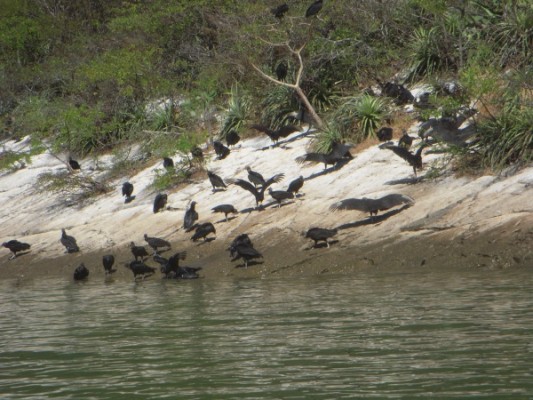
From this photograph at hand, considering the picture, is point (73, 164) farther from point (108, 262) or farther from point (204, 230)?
point (204, 230)

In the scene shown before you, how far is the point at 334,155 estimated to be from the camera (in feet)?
72.2

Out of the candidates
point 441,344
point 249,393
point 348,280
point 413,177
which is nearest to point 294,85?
point 413,177

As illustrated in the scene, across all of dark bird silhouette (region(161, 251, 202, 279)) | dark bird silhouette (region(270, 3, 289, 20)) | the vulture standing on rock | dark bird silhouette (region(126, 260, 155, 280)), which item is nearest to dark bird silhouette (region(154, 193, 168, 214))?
dark bird silhouette (region(126, 260, 155, 280))

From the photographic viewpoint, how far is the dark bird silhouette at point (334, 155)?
21.7 meters

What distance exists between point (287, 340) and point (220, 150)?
14.9 meters

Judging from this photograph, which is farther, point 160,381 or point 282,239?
point 282,239

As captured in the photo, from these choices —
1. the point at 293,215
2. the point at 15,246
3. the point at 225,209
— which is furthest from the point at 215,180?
the point at 15,246

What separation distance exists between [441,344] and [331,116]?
50.5 feet

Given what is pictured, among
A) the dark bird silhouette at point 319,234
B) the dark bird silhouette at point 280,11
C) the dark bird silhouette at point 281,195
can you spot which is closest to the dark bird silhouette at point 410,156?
the dark bird silhouette at point 281,195

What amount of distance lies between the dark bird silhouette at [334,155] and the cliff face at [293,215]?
10.5 inches

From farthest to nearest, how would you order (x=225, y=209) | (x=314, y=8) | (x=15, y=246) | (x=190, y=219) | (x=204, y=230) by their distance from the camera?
(x=314, y=8)
(x=15, y=246)
(x=190, y=219)
(x=225, y=209)
(x=204, y=230)

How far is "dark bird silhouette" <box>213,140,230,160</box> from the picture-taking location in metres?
25.5

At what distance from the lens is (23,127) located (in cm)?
3362

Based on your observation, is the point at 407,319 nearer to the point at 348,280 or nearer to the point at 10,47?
the point at 348,280
